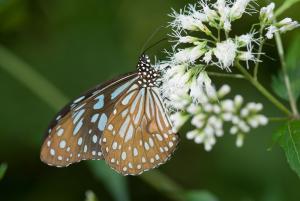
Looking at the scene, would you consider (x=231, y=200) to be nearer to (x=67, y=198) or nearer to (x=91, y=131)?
(x=67, y=198)

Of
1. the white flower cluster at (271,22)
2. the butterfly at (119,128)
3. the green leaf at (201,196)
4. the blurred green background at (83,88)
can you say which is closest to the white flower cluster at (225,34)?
the white flower cluster at (271,22)

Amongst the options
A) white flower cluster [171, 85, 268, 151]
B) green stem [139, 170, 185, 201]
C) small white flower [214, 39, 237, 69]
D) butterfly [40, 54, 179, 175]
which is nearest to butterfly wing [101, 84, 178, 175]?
butterfly [40, 54, 179, 175]

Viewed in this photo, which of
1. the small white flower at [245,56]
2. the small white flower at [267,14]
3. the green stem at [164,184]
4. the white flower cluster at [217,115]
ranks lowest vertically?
the green stem at [164,184]

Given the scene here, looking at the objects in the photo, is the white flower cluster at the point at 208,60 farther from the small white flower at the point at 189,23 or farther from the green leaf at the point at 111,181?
the green leaf at the point at 111,181

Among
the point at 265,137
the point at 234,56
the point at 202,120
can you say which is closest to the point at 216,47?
the point at 234,56

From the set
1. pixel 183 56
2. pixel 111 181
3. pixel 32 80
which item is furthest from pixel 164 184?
pixel 183 56

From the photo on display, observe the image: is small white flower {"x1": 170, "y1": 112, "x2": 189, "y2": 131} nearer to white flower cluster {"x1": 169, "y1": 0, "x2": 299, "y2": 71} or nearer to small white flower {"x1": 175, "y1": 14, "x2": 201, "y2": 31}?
white flower cluster {"x1": 169, "y1": 0, "x2": 299, "y2": 71}
